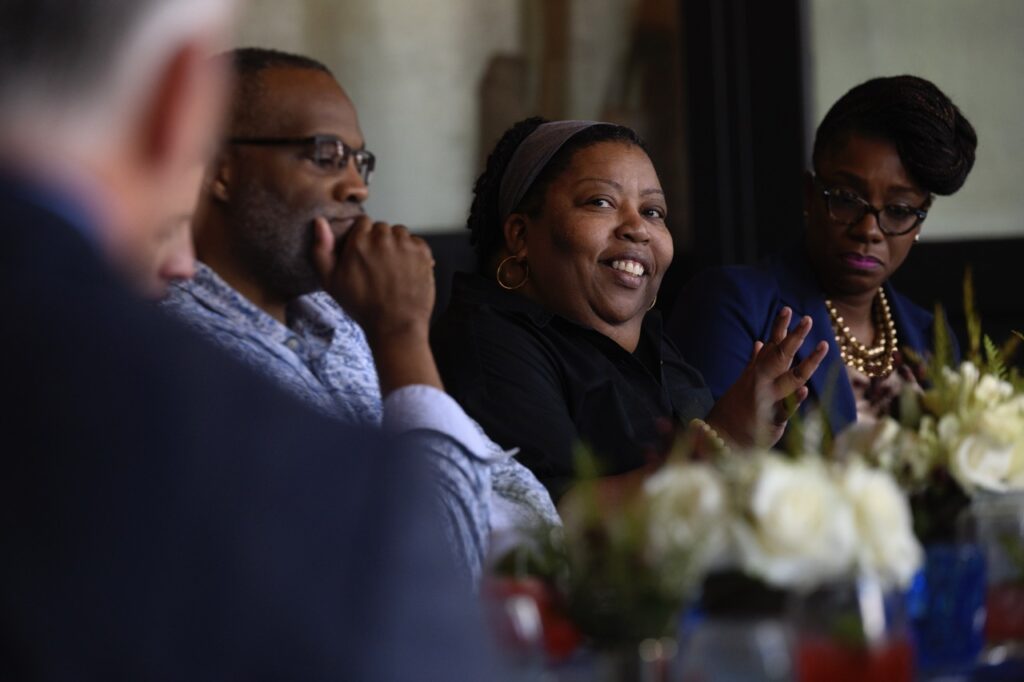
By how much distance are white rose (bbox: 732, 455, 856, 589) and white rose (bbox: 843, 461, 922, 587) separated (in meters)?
0.02

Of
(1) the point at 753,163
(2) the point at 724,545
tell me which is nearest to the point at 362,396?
(2) the point at 724,545

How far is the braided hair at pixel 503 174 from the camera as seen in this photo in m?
2.81

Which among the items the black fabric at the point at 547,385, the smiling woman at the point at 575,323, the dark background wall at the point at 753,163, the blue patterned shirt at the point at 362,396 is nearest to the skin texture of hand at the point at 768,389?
the smiling woman at the point at 575,323

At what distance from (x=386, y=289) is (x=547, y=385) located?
59 cm

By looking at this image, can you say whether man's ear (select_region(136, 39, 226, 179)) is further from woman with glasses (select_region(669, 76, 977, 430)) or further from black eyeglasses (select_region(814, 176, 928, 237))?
black eyeglasses (select_region(814, 176, 928, 237))

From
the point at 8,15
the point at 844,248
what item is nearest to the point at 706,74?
the point at 844,248

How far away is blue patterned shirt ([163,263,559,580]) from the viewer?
1.72 m

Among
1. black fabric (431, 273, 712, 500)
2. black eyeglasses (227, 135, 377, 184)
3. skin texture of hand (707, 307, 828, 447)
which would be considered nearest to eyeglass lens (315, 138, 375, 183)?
black eyeglasses (227, 135, 377, 184)

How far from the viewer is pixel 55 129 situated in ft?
2.58

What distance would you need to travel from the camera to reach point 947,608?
1559 mm

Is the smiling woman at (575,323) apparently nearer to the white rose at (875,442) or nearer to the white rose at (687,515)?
the white rose at (875,442)

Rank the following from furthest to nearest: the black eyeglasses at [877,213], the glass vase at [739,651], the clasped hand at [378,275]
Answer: the black eyeglasses at [877,213]
the clasped hand at [378,275]
the glass vase at [739,651]

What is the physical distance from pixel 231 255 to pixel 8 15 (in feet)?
4.57

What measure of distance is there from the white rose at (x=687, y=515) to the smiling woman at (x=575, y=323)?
118cm
